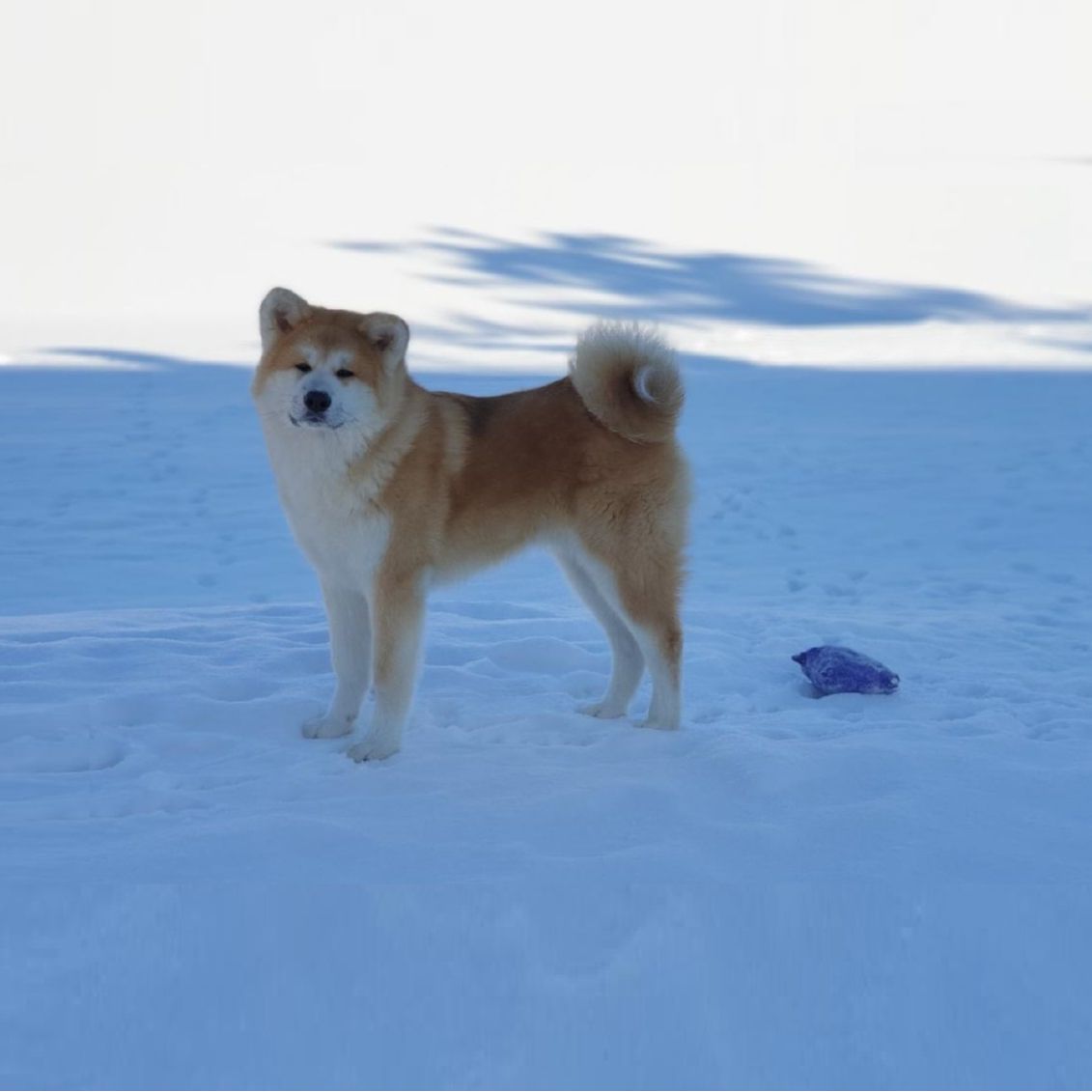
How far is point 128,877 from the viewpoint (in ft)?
10.3

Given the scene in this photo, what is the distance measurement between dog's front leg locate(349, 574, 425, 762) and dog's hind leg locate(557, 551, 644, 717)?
0.72 metres

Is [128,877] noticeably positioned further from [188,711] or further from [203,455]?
[203,455]

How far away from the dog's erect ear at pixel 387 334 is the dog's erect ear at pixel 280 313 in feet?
0.68

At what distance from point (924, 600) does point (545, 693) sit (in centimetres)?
310

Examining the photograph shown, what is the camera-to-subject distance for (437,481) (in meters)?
4.26

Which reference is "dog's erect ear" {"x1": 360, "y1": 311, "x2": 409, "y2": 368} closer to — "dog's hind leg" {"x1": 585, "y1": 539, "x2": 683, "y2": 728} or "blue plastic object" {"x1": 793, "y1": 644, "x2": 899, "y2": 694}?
"dog's hind leg" {"x1": 585, "y1": 539, "x2": 683, "y2": 728}

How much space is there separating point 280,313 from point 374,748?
142cm

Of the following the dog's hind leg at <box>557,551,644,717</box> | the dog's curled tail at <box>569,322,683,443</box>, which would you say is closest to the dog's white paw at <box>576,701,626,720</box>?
the dog's hind leg at <box>557,551,644,717</box>

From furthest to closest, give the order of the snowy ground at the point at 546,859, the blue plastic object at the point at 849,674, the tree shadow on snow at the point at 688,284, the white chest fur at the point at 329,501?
the tree shadow on snow at the point at 688,284
the blue plastic object at the point at 849,674
the white chest fur at the point at 329,501
the snowy ground at the point at 546,859

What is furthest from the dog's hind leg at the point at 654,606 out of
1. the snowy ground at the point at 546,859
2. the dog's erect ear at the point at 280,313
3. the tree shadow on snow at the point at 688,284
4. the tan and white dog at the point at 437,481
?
the tree shadow on snow at the point at 688,284

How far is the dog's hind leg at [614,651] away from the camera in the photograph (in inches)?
188

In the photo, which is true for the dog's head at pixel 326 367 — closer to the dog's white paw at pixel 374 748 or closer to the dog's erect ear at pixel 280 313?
the dog's erect ear at pixel 280 313

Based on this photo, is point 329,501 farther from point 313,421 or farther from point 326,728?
point 326,728

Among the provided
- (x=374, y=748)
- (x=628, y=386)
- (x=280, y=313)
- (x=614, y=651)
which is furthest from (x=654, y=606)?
(x=280, y=313)
